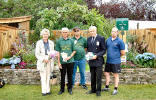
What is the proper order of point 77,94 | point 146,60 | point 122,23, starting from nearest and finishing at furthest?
point 77,94
point 146,60
point 122,23

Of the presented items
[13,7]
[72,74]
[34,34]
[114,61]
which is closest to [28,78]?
[72,74]

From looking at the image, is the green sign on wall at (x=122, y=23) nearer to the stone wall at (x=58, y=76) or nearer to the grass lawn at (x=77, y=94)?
the stone wall at (x=58, y=76)

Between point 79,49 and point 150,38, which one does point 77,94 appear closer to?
point 79,49

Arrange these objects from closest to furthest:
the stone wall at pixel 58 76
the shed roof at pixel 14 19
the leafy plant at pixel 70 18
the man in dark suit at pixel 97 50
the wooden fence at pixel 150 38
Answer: the man in dark suit at pixel 97 50 → the stone wall at pixel 58 76 → the wooden fence at pixel 150 38 → the leafy plant at pixel 70 18 → the shed roof at pixel 14 19

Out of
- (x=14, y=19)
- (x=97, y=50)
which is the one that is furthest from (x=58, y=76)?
(x=14, y=19)

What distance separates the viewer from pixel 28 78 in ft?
20.7

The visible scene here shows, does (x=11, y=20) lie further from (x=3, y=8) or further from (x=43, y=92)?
(x=43, y=92)

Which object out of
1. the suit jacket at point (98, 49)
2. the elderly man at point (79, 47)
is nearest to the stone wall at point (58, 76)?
the elderly man at point (79, 47)

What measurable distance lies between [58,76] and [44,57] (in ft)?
4.78

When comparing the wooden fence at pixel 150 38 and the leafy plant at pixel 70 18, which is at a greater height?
the leafy plant at pixel 70 18

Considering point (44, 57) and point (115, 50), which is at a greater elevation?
point (115, 50)

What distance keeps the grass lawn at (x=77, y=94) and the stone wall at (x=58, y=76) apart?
0.85ft

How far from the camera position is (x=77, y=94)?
17.2 feet

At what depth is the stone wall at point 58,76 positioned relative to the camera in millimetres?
6141
